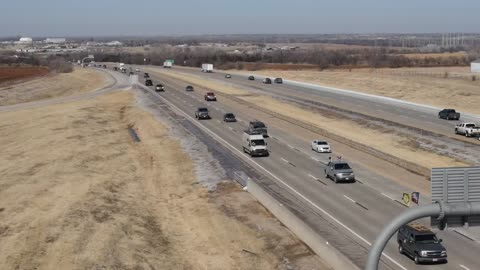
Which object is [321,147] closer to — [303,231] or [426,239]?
[303,231]

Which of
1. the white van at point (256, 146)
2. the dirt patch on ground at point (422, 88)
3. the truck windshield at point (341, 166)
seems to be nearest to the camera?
the truck windshield at point (341, 166)

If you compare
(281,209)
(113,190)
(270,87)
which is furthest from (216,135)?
(270,87)

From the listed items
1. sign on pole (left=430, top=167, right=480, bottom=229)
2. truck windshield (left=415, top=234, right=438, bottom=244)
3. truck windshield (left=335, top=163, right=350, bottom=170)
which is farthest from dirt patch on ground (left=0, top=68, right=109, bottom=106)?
sign on pole (left=430, top=167, right=480, bottom=229)

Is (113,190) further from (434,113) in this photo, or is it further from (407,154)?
(434,113)

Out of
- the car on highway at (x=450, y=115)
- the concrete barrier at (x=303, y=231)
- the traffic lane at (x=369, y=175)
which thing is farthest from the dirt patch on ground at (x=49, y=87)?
the concrete barrier at (x=303, y=231)

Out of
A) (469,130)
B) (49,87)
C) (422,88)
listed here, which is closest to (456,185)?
(469,130)

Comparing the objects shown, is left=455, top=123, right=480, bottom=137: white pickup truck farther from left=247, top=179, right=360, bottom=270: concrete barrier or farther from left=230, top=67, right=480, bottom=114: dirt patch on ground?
left=247, top=179, right=360, bottom=270: concrete barrier

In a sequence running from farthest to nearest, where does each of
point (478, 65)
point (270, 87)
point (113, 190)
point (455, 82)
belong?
point (478, 65), point (270, 87), point (455, 82), point (113, 190)

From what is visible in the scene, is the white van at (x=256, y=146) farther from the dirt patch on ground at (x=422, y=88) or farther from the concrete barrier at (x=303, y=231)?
the dirt patch on ground at (x=422, y=88)
